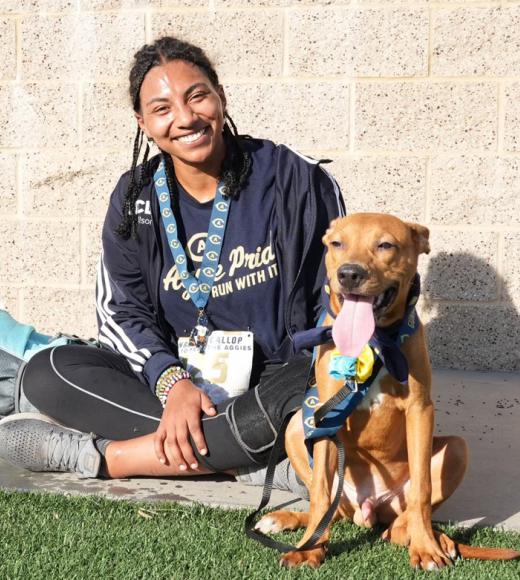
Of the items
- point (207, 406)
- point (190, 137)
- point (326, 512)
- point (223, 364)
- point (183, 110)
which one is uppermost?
point (183, 110)

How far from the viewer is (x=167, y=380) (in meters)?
3.89

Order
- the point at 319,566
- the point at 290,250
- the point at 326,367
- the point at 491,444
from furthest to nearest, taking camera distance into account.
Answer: the point at 491,444
the point at 290,250
the point at 326,367
the point at 319,566

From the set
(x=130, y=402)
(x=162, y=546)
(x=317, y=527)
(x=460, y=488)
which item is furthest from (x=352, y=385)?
(x=130, y=402)

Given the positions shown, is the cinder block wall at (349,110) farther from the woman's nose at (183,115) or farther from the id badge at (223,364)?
the id badge at (223,364)

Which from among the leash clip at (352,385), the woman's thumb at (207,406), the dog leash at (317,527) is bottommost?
the dog leash at (317,527)

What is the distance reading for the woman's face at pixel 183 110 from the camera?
402 centimetres

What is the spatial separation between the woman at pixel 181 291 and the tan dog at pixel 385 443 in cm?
51

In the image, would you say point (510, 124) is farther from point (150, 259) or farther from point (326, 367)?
point (326, 367)

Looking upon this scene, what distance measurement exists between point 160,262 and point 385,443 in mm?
1421

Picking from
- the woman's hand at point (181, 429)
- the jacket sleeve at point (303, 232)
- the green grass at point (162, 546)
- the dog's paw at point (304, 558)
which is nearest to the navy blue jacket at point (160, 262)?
the jacket sleeve at point (303, 232)

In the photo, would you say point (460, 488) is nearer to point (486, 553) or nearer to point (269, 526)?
point (486, 553)

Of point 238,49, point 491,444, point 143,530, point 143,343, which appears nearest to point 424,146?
point 238,49

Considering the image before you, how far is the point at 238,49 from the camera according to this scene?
6027 millimetres

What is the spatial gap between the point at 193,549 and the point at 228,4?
13.0 feet
